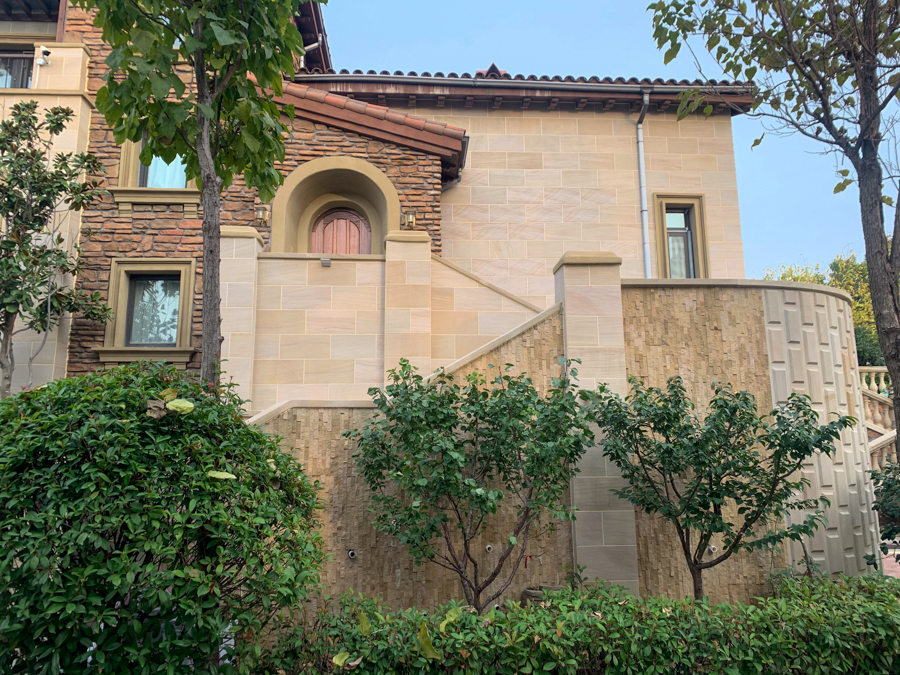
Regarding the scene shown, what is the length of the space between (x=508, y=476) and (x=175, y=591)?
3548 millimetres

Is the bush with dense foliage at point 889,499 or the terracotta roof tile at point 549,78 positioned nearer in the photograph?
the bush with dense foliage at point 889,499

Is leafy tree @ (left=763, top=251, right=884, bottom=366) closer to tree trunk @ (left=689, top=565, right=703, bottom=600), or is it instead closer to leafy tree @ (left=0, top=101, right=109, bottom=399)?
tree trunk @ (left=689, top=565, right=703, bottom=600)

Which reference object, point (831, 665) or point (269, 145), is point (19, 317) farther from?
point (831, 665)

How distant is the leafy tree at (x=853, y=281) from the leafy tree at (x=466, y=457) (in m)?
23.5

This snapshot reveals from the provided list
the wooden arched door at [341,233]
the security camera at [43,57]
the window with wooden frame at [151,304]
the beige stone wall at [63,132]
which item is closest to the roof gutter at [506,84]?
the wooden arched door at [341,233]

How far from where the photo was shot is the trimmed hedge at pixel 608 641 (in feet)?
17.0

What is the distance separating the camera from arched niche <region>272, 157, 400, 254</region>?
38.0 feet

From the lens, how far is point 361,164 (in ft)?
38.8

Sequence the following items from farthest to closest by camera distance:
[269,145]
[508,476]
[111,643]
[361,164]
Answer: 1. [361,164]
2. [508,476]
3. [269,145]
4. [111,643]

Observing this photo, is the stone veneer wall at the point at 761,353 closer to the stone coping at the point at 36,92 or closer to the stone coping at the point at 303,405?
the stone coping at the point at 303,405

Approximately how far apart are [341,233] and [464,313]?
14.4ft

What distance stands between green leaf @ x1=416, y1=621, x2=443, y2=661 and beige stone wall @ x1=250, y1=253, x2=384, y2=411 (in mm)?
4192

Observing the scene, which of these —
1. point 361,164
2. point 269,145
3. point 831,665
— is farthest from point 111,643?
point 361,164

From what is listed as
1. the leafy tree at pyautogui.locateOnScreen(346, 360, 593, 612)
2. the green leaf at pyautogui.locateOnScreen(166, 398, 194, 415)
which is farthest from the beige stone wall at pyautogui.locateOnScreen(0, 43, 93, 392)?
the green leaf at pyautogui.locateOnScreen(166, 398, 194, 415)
